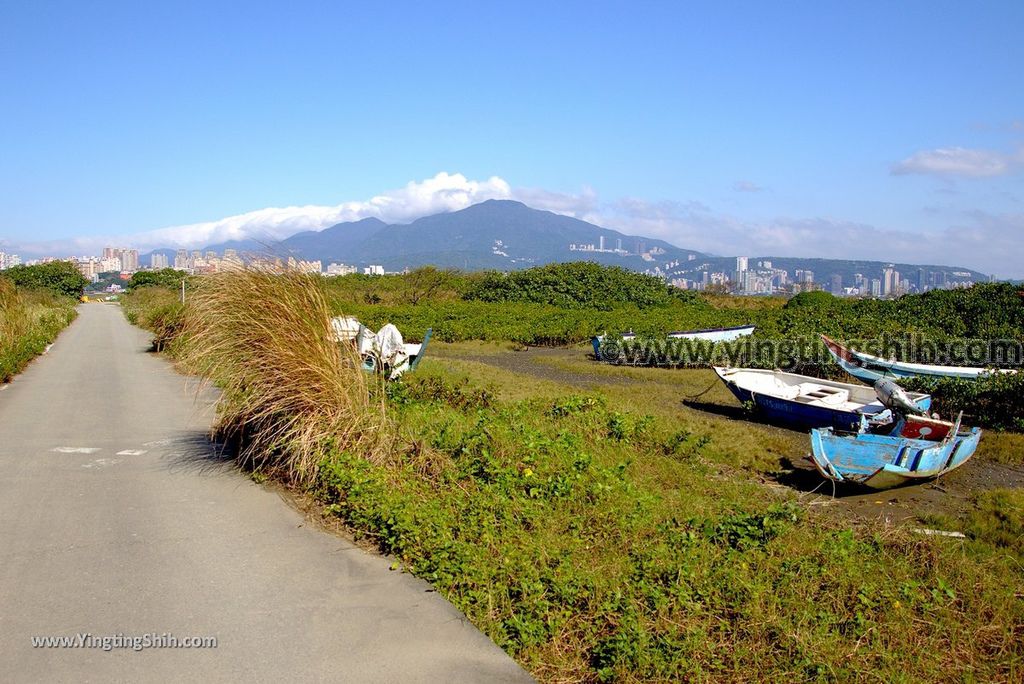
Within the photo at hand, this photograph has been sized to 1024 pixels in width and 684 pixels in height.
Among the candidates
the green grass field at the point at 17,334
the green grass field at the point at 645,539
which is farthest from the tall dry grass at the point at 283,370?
the green grass field at the point at 17,334

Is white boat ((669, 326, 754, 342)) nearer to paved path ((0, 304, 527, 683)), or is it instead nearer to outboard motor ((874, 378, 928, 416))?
outboard motor ((874, 378, 928, 416))

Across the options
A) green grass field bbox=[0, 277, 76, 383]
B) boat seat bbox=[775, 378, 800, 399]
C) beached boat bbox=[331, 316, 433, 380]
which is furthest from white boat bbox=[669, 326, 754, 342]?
green grass field bbox=[0, 277, 76, 383]

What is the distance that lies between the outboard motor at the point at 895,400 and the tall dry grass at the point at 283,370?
7.23 meters

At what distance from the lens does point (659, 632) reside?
400 cm

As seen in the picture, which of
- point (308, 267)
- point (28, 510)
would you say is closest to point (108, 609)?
point (28, 510)

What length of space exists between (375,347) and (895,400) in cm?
721

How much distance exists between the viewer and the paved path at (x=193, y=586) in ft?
13.0

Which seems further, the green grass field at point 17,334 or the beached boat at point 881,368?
the beached boat at point 881,368

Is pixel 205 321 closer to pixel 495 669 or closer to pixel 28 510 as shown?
pixel 28 510

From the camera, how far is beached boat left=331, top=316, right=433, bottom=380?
304 inches

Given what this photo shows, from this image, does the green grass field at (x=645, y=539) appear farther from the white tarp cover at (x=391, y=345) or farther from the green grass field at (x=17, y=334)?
the green grass field at (x=17, y=334)

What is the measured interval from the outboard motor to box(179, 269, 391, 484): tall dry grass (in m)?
7.23

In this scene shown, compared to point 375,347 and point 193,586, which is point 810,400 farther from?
point 193,586

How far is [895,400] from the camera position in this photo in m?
10.4
